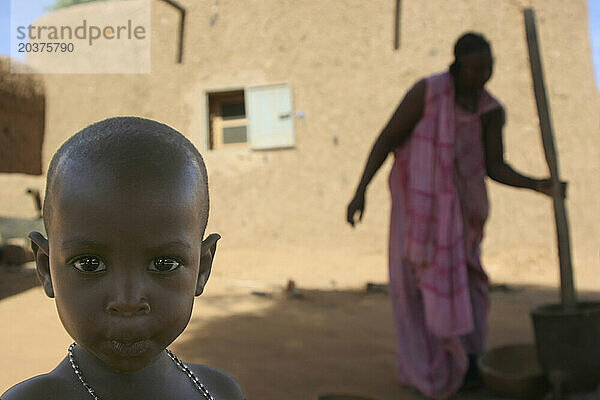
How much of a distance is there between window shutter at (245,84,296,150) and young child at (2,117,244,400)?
6.89 metres

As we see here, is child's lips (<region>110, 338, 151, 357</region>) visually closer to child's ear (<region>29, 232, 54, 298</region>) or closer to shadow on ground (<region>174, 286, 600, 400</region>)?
child's ear (<region>29, 232, 54, 298</region>)

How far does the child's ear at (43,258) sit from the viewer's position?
886 millimetres

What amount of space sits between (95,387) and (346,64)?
7.07 metres

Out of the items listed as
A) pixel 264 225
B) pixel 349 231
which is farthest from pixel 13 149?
pixel 349 231

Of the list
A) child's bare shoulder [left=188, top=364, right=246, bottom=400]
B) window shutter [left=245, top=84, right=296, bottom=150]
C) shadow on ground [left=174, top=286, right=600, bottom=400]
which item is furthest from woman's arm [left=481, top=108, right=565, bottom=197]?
window shutter [left=245, top=84, right=296, bottom=150]

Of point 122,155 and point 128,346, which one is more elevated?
point 122,155

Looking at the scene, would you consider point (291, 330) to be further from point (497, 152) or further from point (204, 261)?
point (204, 261)

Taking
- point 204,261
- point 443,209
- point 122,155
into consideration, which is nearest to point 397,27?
point 443,209

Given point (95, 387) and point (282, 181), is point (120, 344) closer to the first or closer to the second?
point (95, 387)

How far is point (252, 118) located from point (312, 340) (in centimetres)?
491

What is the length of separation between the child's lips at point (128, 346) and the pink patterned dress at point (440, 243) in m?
2.04

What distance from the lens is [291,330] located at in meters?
3.90

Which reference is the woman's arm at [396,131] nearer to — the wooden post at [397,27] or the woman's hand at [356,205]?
the woman's hand at [356,205]

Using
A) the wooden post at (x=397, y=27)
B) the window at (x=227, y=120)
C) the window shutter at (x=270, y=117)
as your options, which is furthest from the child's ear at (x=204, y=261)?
the window at (x=227, y=120)
